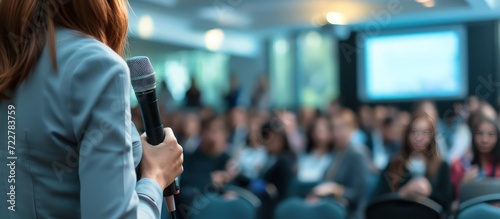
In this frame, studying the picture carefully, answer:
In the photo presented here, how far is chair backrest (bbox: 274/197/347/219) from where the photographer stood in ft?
13.5

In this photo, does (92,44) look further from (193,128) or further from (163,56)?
(163,56)

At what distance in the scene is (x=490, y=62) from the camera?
1154 centimetres

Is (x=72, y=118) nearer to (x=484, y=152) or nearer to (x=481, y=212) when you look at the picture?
(x=481, y=212)

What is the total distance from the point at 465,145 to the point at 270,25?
20.4 ft

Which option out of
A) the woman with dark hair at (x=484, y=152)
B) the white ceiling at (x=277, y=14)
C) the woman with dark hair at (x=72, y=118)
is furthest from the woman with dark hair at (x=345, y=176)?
the white ceiling at (x=277, y=14)

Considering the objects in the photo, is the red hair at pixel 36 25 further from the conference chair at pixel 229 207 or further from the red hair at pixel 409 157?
the red hair at pixel 409 157

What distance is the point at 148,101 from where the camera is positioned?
0.97 metres

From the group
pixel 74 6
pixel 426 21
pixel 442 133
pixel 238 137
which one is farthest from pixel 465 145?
pixel 74 6

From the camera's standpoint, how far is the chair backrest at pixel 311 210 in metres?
4.11

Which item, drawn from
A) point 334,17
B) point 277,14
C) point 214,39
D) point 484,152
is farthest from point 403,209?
point 214,39

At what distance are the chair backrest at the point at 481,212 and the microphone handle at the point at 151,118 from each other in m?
2.59

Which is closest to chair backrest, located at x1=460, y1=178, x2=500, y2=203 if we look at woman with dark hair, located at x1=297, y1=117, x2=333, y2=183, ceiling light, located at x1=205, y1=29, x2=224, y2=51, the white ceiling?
woman with dark hair, located at x1=297, y1=117, x2=333, y2=183

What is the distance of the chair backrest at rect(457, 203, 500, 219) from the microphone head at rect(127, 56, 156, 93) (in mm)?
2562

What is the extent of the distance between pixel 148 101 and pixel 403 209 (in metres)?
3.01
